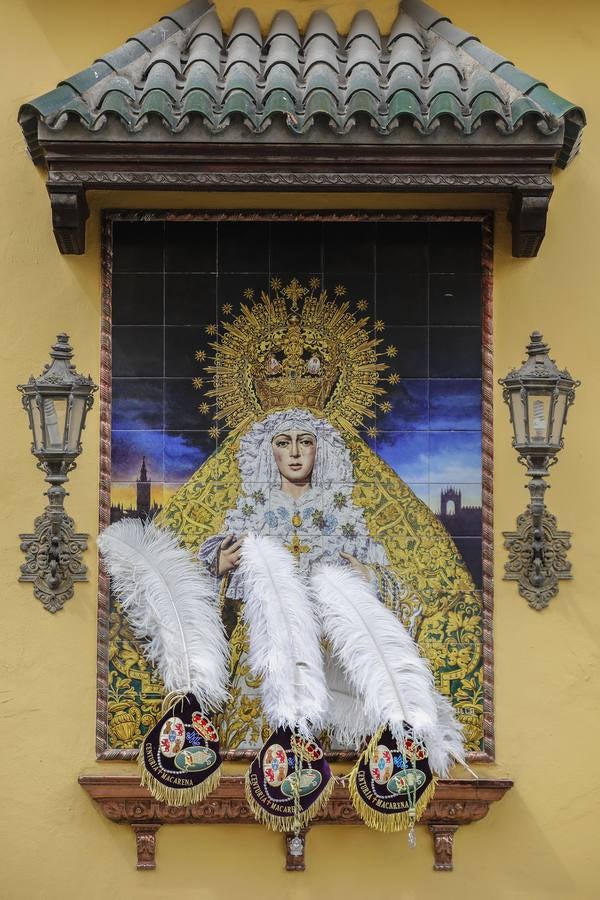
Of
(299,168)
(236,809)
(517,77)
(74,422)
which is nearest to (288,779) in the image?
(236,809)

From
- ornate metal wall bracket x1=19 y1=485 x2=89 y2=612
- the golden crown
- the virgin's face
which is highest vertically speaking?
the golden crown

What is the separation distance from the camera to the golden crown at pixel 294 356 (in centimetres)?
797

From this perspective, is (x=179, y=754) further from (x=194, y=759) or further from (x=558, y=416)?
(x=558, y=416)

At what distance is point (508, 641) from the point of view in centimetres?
784

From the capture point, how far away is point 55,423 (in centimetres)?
734

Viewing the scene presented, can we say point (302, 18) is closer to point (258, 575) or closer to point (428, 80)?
point (428, 80)

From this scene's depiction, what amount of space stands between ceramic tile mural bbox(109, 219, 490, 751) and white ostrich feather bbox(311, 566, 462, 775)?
275mm

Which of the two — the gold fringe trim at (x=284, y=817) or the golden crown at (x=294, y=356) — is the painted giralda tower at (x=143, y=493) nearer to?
the golden crown at (x=294, y=356)

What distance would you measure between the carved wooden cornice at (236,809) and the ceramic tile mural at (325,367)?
0.39 metres

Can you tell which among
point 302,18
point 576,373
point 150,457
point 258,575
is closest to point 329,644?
point 258,575

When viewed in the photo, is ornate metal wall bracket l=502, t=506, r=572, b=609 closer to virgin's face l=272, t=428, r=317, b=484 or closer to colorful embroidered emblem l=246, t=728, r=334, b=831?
virgin's face l=272, t=428, r=317, b=484

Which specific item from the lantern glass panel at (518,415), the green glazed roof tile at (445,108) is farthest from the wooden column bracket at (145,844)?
the green glazed roof tile at (445,108)

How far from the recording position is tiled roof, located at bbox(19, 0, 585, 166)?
734 cm

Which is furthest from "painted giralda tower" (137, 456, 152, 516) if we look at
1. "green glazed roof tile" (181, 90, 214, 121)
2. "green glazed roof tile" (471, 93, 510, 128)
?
"green glazed roof tile" (471, 93, 510, 128)
